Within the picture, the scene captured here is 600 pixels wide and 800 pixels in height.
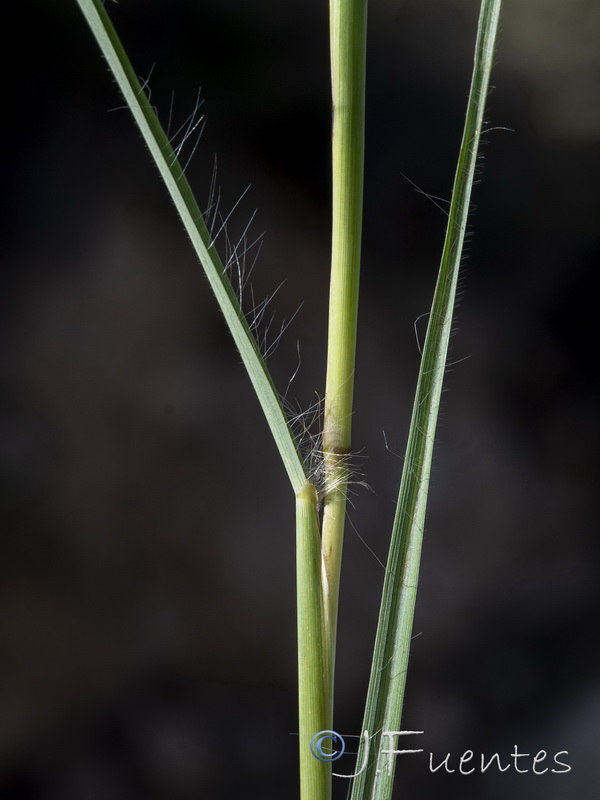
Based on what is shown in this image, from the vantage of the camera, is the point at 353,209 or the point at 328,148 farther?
the point at 328,148

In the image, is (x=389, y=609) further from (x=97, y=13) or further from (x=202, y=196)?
(x=202, y=196)

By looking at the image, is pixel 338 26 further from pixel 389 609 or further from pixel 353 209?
pixel 389 609

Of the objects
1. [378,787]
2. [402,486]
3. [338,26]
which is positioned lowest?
[378,787]

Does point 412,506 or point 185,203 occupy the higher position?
point 185,203

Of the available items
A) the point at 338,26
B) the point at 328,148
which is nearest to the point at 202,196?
the point at 328,148

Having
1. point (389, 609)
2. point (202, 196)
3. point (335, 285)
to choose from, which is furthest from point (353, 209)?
point (202, 196)

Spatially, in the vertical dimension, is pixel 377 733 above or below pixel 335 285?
below
